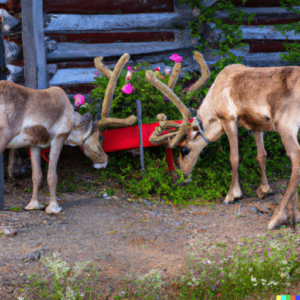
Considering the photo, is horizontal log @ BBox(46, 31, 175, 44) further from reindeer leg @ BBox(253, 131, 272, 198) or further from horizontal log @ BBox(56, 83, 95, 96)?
reindeer leg @ BBox(253, 131, 272, 198)

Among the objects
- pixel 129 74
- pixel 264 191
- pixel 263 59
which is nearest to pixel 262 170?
pixel 264 191

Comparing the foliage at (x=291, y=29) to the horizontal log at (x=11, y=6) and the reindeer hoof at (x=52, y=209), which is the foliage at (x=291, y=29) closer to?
the horizontal log at (x=11, y=6)

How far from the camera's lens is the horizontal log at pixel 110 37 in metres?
6.73

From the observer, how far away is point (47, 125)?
15.5ft

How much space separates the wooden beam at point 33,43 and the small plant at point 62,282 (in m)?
3.55

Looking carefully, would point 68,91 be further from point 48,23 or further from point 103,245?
point 103,245

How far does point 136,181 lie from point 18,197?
162 cm

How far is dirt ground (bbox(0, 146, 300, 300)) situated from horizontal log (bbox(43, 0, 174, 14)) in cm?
298

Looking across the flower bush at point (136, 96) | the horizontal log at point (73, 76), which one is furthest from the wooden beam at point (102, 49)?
the flower bush at point (136, 96)

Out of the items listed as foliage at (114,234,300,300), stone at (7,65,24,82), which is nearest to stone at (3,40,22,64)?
stone at (7,65,24,82)

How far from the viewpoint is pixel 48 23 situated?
6.58 metres

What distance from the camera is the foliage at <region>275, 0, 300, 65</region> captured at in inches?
284

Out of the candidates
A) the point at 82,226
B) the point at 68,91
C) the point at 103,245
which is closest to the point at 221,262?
the point at 103,245

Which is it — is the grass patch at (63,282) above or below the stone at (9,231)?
above
